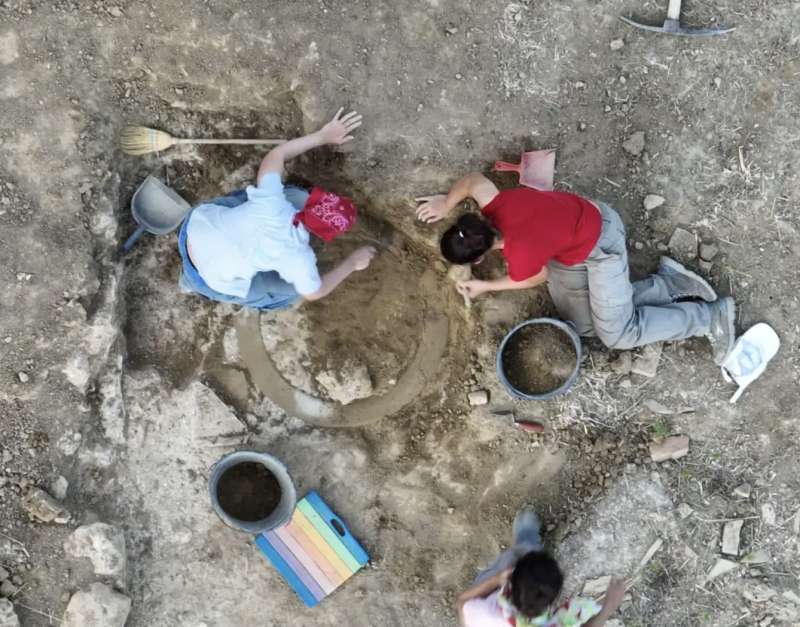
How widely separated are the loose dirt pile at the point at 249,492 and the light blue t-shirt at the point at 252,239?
128 cm

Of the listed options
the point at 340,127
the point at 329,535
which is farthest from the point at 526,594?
the point at 340,127

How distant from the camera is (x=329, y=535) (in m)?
4.23

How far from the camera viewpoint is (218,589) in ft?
13.7

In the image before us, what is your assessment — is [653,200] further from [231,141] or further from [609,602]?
[231,141]

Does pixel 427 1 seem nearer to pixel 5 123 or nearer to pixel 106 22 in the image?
pixel 106 22

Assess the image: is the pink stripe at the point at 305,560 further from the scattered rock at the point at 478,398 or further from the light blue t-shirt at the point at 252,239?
the light blue t-shirt at the point at 252,239

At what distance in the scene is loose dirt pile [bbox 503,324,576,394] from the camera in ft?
13.4

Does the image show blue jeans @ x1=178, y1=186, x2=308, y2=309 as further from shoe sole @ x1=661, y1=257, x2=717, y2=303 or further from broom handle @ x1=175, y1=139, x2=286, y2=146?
shoe sole @ x1=661, y1=257, x2=717, y2=303

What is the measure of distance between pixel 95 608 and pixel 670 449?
3456 millimetres

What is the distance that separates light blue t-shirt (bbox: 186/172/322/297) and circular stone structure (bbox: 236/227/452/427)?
0.83 meters

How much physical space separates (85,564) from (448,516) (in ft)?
7.03

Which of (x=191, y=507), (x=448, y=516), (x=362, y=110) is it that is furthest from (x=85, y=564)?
(x=362, y=110)

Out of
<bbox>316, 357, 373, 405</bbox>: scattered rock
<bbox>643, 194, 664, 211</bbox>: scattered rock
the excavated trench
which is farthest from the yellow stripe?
<bbox>643, 194, 664, 211</bbox>: scattered rock

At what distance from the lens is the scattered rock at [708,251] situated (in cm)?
417
